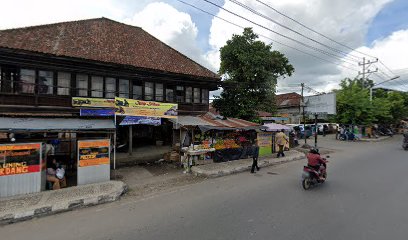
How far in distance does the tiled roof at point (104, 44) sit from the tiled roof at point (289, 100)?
101ft

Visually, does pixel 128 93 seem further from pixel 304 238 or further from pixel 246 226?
pixel 304 238

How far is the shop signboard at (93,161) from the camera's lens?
27.3ft

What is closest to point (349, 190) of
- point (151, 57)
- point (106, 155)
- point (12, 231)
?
point (106, 155)

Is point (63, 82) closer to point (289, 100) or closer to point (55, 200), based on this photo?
point (55, 200)

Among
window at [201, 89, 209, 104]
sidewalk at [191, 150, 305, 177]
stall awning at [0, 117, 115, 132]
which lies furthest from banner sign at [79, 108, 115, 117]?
window at [201, 89, 209, 104]

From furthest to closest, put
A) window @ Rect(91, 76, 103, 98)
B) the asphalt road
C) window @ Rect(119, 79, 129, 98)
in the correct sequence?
window @ Rect(119, 79, 129, 98) → window @ Rect(91, 76, 103, 98) → the asphalt road

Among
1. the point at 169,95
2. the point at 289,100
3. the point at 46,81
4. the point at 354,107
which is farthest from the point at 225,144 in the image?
the point at 289,100

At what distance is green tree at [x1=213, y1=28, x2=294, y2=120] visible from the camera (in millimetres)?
→ 19859

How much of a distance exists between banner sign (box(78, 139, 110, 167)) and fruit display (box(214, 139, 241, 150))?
6009 millimetres

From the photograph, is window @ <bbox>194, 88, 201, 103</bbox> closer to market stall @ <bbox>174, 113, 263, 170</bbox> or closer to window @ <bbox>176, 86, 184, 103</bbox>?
window @ <bbox>176, 86, 184, 103</bbox>

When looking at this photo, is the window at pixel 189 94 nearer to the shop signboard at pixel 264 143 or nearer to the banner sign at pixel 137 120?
the banner sign at pixel 137 120

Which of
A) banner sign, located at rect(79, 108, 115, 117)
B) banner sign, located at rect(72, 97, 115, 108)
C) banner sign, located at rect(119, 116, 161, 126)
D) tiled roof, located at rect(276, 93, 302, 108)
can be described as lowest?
banner sign, located at rect(119, 116, 161, 126)

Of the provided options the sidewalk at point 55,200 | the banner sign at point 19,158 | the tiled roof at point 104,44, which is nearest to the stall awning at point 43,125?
the banner sign at point 19,158

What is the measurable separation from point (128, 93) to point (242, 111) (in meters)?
9.91
